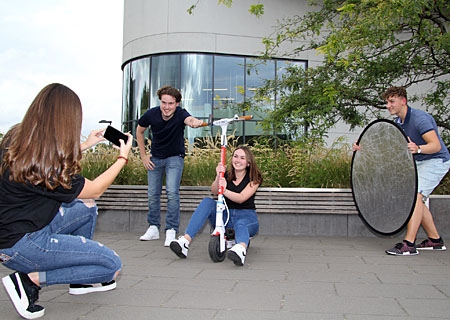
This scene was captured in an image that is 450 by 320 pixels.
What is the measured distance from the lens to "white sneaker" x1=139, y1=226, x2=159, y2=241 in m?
6.67

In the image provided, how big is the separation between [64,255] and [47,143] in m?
0.75

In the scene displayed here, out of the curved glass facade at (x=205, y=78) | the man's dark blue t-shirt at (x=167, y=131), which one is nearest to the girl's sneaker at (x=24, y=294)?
the man's dark blue t-shirt at (x=167, y=131)

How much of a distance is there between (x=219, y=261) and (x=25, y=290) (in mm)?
2290

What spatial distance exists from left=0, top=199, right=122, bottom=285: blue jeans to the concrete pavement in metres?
0.21

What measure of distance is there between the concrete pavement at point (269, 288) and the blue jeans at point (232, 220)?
288mm

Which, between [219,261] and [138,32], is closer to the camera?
[219,261]

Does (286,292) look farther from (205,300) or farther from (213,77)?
(213,77)

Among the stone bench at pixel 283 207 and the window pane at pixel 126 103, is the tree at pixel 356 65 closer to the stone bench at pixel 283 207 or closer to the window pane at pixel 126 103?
the stone bench at pixel 283 207

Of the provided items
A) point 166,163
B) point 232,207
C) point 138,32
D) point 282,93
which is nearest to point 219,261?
point 232,207

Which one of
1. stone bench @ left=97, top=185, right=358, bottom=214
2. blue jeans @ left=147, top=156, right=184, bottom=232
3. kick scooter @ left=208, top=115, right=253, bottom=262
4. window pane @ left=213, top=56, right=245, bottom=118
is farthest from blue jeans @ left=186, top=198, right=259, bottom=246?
window pane @ left=213, top=56, right=245, bottom=118

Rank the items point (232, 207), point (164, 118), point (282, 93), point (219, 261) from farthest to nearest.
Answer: point (282, 93), point (164, 118), point (232, 207), point (219, 261)

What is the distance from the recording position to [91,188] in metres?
3.14

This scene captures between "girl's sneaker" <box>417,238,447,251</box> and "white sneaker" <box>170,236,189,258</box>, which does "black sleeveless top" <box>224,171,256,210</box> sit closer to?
"white sneaker" <box>170,236,189,258</box>

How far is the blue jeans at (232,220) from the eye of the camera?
513 centimetres
